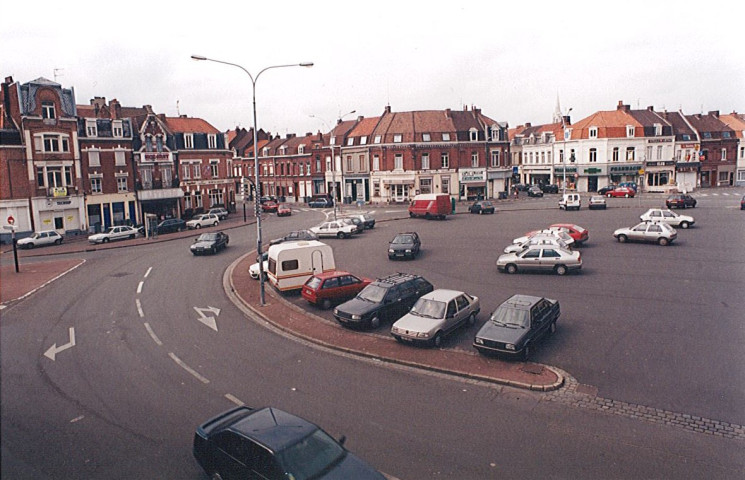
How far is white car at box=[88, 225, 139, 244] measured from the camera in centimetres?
4160

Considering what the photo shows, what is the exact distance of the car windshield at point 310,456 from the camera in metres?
8.55

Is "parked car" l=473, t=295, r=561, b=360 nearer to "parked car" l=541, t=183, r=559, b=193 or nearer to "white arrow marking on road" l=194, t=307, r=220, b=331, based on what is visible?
"white arrow marking on road" l=194, t=307, r=220, b=331

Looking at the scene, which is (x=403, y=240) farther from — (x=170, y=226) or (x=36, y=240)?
(x=170, y=226)

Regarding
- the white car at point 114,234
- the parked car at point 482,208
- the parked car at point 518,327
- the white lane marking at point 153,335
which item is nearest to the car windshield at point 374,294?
the parked car at point 518,327

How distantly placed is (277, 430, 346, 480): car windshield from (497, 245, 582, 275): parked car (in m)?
19.1

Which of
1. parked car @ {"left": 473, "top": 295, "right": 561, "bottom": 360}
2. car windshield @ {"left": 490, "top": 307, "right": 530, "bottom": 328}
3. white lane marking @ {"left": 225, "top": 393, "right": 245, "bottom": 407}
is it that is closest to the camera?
white lane marking @ {"left": 225, "top": 393, "right": 245, "bottom": 407}

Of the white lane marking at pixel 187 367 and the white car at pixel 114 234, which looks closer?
the white lane marking at pixel 187 367

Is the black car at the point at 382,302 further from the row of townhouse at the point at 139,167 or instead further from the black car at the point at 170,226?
the black car at the point at 170,226

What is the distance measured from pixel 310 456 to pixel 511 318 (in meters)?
9.76

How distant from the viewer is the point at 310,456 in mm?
8906

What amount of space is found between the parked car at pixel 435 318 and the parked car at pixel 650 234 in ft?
62.7

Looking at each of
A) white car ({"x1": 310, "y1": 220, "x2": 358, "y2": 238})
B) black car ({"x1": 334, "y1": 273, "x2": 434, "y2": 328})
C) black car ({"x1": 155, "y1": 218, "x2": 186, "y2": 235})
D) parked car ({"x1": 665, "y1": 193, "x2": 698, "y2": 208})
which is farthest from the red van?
black car ({"x1": 334, "y1": 273, "x2": 434, "y2": 328})

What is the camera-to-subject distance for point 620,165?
7706 centimetres

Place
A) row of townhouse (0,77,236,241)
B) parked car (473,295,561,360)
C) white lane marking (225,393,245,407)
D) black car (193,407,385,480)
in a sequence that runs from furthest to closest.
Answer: row of townhouse (0,77,236,241) → parked car (473,295,561,360) → white lane marking (225,393,245,407) → black car (193,407,385,480)
